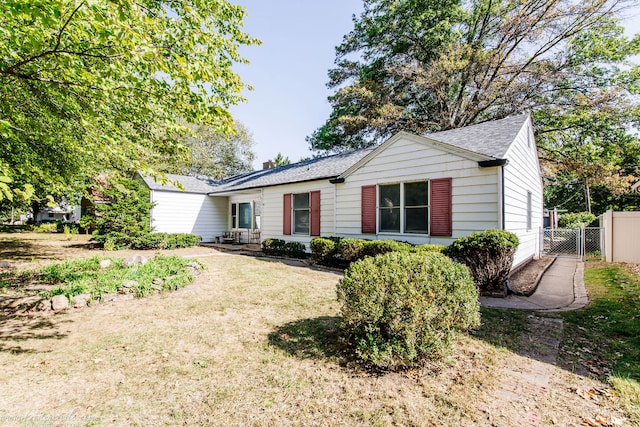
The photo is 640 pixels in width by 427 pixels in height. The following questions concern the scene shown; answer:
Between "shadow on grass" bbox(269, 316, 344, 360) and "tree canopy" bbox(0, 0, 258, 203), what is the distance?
→ 276 cm

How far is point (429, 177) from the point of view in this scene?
25.8 ft

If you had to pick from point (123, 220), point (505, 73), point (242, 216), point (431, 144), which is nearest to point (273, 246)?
point (242, 216)

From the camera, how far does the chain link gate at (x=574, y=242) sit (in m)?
11.5

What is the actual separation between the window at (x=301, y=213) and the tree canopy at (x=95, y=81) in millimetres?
4997

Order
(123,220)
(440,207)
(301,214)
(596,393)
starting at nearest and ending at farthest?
(596,393) → (440,207) → (301,214) → (123,220)

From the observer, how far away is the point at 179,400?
2.56 meters

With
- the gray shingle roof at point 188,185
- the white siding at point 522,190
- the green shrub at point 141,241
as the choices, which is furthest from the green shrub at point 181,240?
the white siding at point 522,190

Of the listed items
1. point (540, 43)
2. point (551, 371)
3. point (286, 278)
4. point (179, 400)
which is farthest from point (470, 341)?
point (540, 43)

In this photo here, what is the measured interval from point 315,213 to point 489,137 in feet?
20.6

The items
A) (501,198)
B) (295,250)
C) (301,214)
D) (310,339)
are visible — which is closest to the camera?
(310,339)

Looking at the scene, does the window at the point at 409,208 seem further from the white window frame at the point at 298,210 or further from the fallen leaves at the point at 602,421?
the fallen leaves at the point at 602,421

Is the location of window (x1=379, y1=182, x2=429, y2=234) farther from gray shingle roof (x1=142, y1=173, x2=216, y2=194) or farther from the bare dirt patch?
gray shingle roof (x1=142, y1=173, x2=216, y2=194)

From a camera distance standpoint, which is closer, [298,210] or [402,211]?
[402,211]

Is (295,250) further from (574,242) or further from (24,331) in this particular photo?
(574,242)
